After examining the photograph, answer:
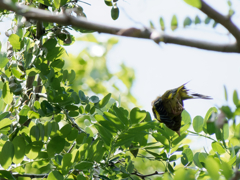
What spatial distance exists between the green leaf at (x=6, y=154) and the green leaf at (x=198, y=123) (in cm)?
37

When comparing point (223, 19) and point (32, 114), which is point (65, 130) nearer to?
point (32, 114)

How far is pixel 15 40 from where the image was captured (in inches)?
20.7

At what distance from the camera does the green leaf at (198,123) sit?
1.83 ft

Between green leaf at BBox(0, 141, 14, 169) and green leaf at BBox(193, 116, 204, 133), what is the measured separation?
0.37 metres

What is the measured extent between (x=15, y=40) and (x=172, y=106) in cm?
36

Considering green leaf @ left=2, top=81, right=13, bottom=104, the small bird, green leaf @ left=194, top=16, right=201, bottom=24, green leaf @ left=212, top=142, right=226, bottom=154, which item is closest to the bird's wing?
the small bird

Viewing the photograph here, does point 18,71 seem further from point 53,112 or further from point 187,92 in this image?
point 187,92

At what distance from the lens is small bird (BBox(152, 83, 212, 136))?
0.56 meters

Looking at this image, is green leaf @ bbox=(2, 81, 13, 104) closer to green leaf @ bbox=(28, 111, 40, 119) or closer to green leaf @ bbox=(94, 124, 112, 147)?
green leaf @ bbox=(28, 111, 40, 119)

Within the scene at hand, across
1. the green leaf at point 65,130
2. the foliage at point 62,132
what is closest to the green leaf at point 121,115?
the foliage at point 62,132

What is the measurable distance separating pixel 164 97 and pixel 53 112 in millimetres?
247

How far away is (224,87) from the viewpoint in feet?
0.91

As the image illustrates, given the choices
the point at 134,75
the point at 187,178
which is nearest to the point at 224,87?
the point at 187,178

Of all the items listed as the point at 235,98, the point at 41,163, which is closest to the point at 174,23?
the point at 235,98
